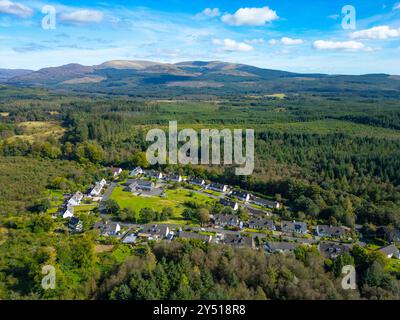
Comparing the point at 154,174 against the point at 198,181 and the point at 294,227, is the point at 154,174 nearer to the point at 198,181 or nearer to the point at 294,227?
the point at 198,181

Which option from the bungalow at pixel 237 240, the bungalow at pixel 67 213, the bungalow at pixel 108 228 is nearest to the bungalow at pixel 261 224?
the bungalow at pixel 237 240

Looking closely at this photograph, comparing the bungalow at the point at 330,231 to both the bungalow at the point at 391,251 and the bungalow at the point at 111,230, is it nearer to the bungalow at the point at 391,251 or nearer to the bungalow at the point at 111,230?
the bungalow at the point at 391,251

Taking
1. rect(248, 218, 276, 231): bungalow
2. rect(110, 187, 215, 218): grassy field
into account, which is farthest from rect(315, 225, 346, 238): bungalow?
rect(110, 187, 215, 218): grassy field

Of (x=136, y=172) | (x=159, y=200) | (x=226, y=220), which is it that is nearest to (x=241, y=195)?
(x=226, y=220)

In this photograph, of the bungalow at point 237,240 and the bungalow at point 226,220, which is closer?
the bungalow at point 237,240
